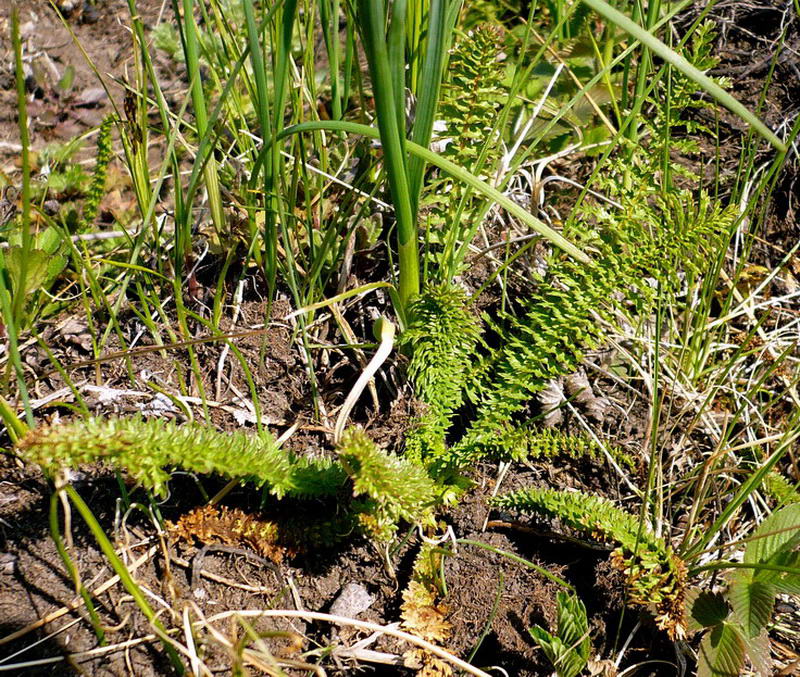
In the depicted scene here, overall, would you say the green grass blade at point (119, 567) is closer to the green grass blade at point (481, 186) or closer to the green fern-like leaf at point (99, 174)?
the green grass blade at point (481, 186)

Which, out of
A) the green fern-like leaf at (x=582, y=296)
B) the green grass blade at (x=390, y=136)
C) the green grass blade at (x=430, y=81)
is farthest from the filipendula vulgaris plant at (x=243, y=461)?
the green grass blade at (x=430, y=81)

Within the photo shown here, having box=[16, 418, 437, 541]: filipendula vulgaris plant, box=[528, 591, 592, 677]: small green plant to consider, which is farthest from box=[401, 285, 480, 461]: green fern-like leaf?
box=[528, 591, 592, 677]: small green plant

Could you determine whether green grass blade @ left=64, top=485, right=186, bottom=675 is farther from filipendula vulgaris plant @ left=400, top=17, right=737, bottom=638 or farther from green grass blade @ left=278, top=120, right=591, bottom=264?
Answer: green grass blade @ left=278, top=120, right=591, bottom=264

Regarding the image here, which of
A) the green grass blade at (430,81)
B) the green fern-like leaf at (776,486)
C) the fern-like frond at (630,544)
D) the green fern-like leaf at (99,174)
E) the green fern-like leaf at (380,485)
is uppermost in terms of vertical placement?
the green grass blade at (430,81)

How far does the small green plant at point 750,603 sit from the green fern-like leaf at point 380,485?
63 centimetres

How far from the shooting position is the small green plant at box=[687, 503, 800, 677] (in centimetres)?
137

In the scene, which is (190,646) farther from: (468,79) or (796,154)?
(796,154)

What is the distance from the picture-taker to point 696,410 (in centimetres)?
195

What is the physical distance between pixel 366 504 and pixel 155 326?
0.81 metres

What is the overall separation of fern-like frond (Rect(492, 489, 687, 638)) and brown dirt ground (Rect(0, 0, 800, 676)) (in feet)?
0.31

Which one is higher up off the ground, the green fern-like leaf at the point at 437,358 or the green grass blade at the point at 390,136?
the green grass blade at the point at 390,136

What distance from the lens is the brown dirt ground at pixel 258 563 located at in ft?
4.52

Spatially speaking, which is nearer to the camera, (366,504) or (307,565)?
(366,504)

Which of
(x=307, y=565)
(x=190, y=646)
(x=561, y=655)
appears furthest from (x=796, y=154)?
(x=190, y=646)
